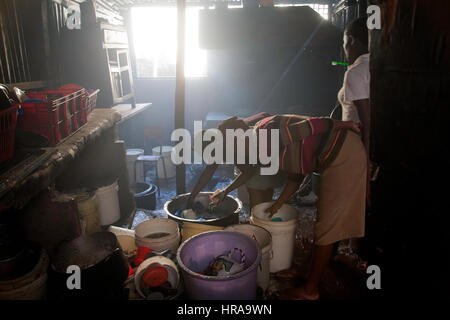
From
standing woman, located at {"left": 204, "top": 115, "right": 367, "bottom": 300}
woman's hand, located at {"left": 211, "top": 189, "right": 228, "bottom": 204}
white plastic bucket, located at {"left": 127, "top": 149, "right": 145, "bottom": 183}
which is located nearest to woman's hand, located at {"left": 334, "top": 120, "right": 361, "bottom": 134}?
standing woman, located at {"left": 204, "top": 115, "right": 367, "bottom": 300}

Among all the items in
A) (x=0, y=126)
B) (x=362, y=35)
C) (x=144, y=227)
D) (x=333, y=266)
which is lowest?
(x=333, y=266)

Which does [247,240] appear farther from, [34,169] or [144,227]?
[34,169]

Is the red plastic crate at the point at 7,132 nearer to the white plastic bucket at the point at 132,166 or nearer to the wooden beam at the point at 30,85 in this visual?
the wooden beam at the point at 30,85

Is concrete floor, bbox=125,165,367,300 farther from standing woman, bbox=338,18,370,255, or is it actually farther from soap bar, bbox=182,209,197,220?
standing woman, bbox=338,18,370,255

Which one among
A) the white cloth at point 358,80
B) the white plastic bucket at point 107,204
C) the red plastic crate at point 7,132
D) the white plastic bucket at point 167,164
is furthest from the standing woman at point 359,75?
the white plastic bucket at point 167,164

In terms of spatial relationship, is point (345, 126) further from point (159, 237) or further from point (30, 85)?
point (30, 85)

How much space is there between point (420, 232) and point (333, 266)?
2037 millimetres

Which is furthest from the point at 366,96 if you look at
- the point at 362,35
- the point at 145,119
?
the point at 145,119

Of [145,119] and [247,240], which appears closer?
[247,240]

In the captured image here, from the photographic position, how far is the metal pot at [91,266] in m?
2.58

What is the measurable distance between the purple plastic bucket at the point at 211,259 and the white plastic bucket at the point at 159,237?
22.5 inches

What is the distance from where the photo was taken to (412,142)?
184 centimetres
